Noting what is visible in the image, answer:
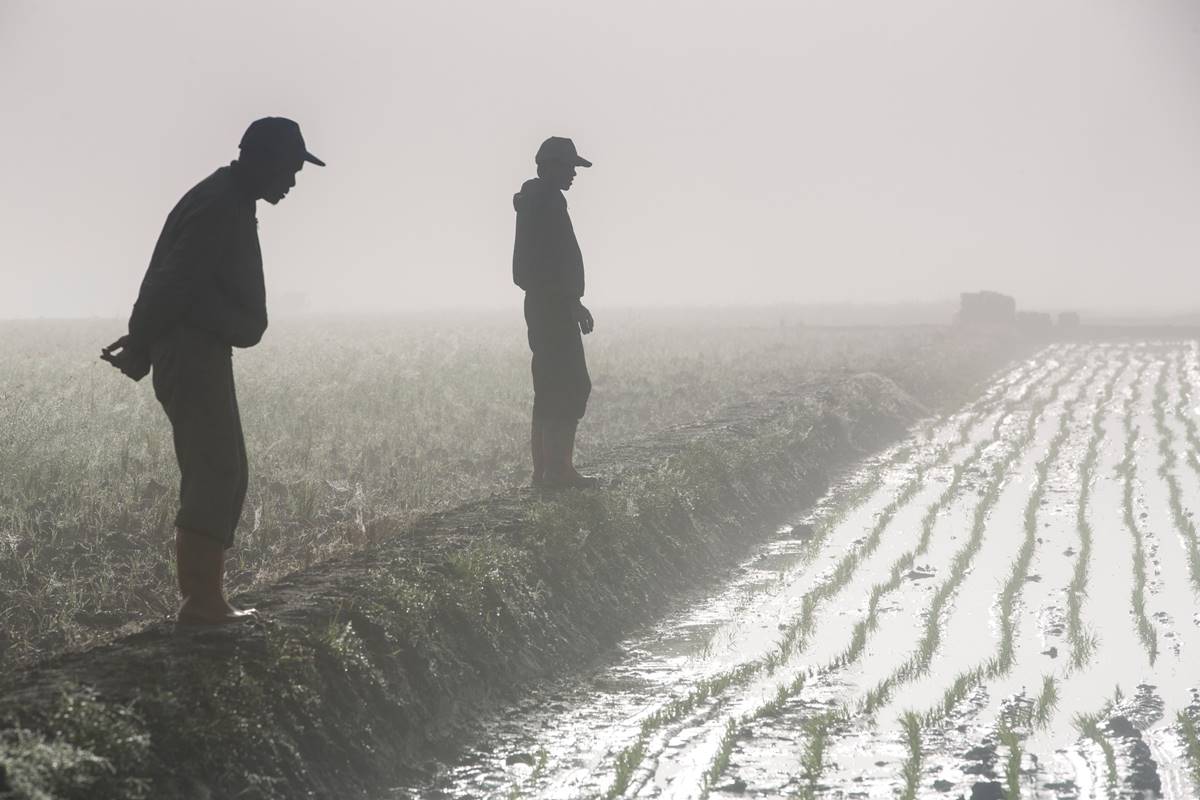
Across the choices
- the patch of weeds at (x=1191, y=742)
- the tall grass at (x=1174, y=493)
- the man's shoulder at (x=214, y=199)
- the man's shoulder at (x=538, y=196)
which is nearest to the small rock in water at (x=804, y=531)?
the tall grass at (x=1174, y=493)

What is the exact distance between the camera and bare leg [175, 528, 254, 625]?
532 cm

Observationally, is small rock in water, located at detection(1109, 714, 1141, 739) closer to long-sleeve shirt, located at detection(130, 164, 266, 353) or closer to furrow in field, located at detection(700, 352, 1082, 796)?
furrow in field, located at detection(700, 352, 1082, 796)

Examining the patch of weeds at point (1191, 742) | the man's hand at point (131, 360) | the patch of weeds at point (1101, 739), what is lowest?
the patch of weeds at point (1101, 739)

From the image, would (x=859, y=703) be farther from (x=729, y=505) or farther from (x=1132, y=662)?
(x=729, y=505)

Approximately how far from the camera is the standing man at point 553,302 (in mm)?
9086

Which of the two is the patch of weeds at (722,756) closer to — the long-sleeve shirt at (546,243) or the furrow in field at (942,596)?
the furrow in field at (942,596)

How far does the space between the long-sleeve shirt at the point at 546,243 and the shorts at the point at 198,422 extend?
13.0ft

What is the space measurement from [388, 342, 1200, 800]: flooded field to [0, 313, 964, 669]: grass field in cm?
228

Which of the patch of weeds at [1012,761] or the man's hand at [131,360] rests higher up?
the man's hand at [131,360]

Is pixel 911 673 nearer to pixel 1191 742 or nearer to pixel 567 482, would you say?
pixel 1191 742

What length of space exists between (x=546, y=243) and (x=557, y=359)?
851mm

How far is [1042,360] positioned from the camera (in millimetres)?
32031

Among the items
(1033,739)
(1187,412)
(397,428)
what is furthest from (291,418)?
(1187,412)

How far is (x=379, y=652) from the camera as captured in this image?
595cm
